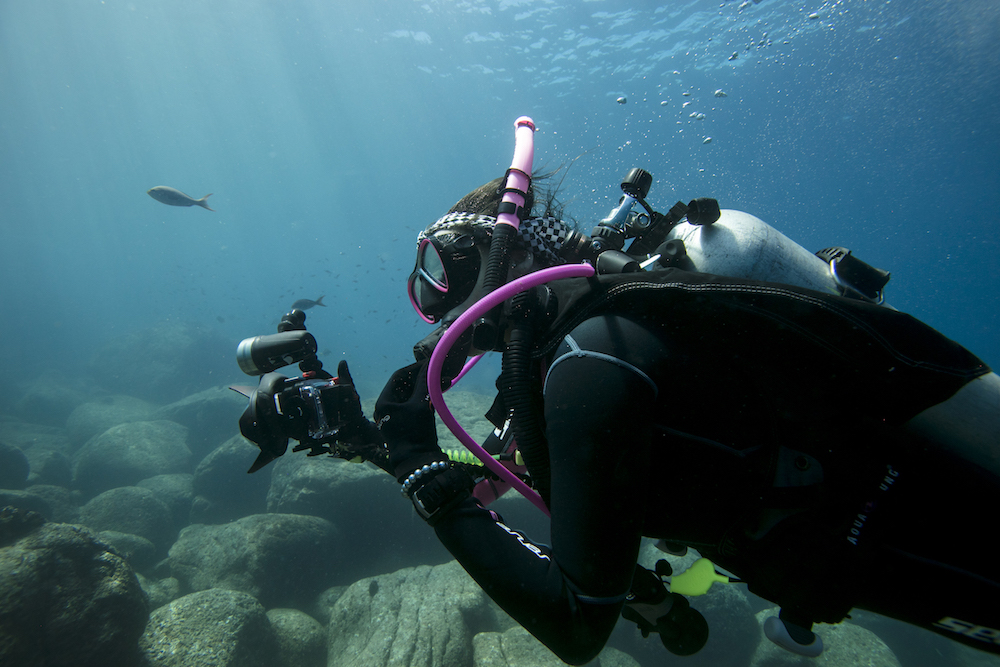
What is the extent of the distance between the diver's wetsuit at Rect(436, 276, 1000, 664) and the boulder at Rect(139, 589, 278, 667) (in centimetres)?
555

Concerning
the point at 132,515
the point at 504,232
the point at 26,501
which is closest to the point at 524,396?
the point at 504,232

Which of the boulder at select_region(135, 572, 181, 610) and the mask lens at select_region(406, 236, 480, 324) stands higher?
the mask lens at select_region(406, 236, 480, 324)

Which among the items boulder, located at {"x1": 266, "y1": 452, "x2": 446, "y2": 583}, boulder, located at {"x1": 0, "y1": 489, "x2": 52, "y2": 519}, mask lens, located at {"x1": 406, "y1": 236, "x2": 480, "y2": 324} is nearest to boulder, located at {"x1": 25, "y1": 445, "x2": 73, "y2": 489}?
boulder, located at {"x1": 0, "y1": 489, "x2": 52, "y2": 519}

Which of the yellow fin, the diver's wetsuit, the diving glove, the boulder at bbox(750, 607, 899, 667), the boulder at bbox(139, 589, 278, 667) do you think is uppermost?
the diver's wetsuit

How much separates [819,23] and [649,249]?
30.6m

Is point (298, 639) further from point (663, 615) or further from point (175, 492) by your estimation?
point (175, 492)

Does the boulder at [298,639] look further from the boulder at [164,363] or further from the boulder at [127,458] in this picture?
the boulder at [164,363]

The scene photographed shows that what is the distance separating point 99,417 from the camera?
18.2 meters

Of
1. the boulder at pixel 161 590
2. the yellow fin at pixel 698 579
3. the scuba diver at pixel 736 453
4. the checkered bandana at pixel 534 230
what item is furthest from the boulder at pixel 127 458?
the yellow fin at pixel 698 579

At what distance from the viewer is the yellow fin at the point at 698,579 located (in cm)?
202

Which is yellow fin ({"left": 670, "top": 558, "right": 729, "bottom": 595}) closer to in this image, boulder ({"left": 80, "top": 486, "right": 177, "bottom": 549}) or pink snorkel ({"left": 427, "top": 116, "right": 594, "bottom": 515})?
pink snorkel ({"left": 427, "top": 116, "right": 594, "bottom": 515})

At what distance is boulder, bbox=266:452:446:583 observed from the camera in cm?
818

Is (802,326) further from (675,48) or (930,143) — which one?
(930,143)

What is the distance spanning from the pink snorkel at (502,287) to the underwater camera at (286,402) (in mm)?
730
